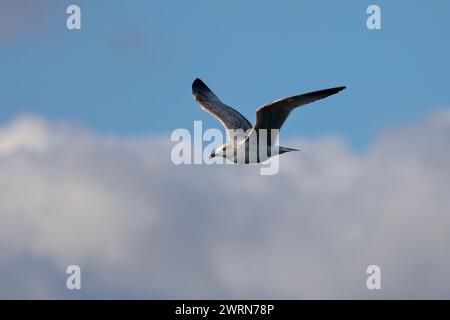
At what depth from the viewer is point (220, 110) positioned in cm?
3078

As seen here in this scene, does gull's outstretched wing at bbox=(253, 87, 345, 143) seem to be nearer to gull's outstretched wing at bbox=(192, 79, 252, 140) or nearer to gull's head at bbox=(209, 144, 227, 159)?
gull's head at bbox=(209, 144, 227, 159)

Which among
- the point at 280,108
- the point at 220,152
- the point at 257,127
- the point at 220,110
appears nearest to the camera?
the point at 280,108

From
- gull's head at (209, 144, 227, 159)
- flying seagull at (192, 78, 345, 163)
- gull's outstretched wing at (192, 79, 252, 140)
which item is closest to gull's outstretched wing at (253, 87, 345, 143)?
flying seagull at (192, 78, 345, 163)

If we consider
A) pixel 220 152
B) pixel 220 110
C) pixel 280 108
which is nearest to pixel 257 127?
pixel 280 108

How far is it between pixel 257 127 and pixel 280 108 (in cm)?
102

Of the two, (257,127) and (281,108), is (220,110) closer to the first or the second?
(257,127)

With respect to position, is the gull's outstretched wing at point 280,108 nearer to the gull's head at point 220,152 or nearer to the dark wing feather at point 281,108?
the dark wing feather at point 281,108

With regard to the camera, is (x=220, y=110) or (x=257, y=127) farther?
(x=220, y=110)

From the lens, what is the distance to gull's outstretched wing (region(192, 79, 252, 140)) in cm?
2954
